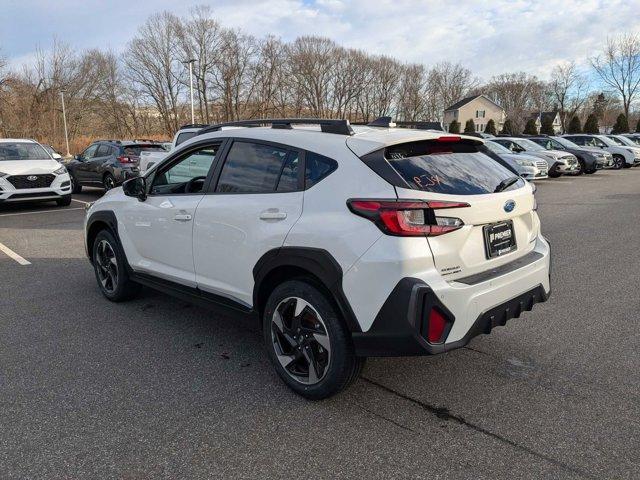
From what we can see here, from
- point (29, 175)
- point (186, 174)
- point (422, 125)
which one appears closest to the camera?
point (422, 125)

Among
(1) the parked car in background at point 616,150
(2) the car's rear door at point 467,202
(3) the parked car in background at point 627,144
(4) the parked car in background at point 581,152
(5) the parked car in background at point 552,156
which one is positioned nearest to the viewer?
(2) the car's rear door at point 467,202

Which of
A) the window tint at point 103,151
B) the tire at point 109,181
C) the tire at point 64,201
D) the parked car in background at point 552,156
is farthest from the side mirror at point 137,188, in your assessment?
the parked car in background at point 552,156

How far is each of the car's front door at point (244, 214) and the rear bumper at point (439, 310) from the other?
2.73ft

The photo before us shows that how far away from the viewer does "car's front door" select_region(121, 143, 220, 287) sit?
390 cm

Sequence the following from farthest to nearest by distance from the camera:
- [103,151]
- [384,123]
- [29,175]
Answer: [103,151], [29,175], [384,123]

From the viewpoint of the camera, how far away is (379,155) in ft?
9.51

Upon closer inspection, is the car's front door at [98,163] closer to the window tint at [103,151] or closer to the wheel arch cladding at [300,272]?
the window tint at [103,151]

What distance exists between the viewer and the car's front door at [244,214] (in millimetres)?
3156

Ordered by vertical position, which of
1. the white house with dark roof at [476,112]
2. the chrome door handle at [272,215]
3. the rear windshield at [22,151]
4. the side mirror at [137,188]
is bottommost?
the chrome door handle at [272,215]

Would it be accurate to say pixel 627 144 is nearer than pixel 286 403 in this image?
No

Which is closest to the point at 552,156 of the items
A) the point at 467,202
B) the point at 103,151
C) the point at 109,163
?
the point at 109,163

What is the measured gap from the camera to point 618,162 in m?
25.5

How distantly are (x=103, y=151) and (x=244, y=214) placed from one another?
12967 millimetres

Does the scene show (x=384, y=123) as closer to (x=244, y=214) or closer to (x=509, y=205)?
(x=509, y=205)
